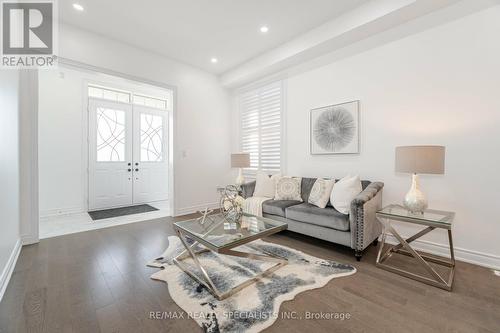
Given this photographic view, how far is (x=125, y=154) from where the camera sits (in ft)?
17.6

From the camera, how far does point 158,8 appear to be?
2.89 m

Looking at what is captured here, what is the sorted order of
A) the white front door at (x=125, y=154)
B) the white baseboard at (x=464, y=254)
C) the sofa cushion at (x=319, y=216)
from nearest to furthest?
the white baseboard at (x=464, y=254) < the sofa cushion at (x=319, y=216) < the white front door at (x=125, y=154)

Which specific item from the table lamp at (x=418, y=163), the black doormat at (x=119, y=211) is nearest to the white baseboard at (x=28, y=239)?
the black doormat at (x=119, y=211)

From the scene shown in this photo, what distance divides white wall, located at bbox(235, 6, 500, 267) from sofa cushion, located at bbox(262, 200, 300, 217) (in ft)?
3.42

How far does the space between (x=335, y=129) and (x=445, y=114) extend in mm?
1324

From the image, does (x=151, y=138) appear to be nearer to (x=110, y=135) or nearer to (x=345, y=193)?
(x=110, y=135)

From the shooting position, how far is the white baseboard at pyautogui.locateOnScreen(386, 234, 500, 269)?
7.57 feet

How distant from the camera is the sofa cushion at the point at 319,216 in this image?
2.60m

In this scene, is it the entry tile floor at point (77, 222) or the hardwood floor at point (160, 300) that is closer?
the hardwood floor at point (160, 300)

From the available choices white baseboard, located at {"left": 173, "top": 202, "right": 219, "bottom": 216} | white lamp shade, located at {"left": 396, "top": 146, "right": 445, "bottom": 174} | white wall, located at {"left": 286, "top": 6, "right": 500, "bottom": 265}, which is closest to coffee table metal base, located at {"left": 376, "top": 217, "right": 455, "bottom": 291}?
white wall, located at {"left": 286, "top": 6, "right": 500, "bottom": 265}

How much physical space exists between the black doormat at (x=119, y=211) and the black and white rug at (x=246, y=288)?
8.07 feet

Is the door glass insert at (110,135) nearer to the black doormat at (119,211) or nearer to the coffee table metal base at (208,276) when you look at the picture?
the black doormat at (119,211)

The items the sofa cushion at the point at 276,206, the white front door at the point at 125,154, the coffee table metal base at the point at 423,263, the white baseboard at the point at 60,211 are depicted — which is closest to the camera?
the coffee table metal base at the point at 423,263

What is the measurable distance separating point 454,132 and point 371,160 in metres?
0.93
